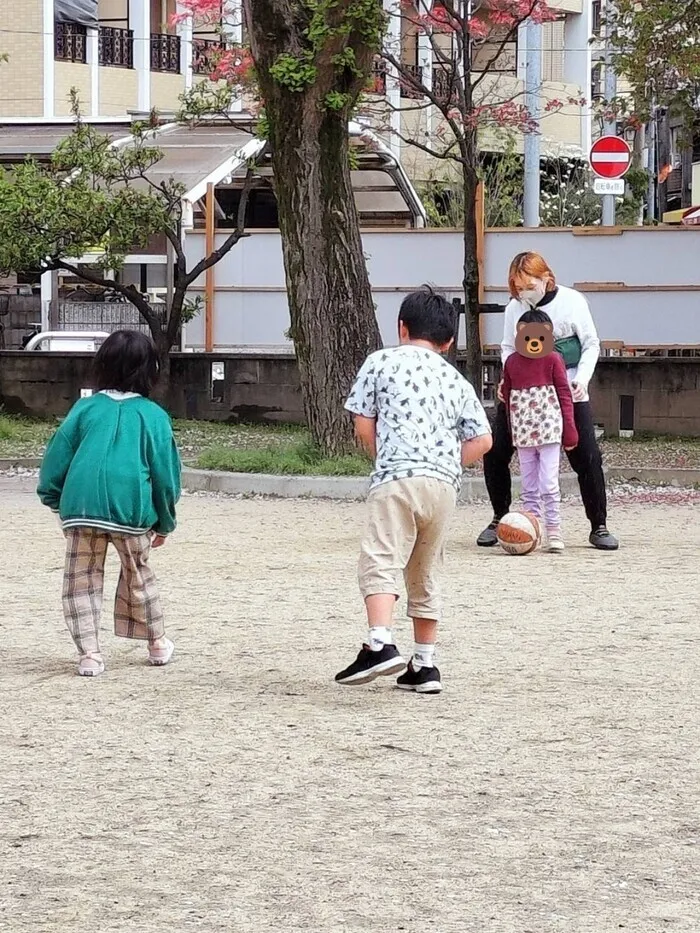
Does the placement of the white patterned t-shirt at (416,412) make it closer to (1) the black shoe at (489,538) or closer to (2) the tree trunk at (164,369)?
(1) the black shoe at (489,538)

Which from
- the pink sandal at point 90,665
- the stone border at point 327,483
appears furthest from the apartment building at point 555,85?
the pink sandal at point 90,665

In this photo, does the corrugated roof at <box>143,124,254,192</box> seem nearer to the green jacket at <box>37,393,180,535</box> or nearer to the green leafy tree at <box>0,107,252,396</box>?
the green leafy tree at <box>0,107,252,396</box>

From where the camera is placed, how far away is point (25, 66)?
3366cm

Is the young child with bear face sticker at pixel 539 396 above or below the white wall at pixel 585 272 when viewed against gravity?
below

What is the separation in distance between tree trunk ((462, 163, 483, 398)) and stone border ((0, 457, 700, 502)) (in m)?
2.58

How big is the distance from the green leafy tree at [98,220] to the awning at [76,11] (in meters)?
14.4

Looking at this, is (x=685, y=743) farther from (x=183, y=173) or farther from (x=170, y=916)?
(x=183, y=173)

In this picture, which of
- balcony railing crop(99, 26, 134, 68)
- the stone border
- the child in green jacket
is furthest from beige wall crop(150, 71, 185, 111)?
the child in green jacket

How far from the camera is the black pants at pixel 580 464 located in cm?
1016

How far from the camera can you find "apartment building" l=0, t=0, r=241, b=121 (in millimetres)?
→ 33594

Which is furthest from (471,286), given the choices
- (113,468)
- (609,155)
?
(113,468)

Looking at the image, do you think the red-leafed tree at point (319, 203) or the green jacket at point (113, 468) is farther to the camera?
the red-leafed tree at point (319, 203)

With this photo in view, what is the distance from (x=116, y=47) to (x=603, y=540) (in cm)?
2756

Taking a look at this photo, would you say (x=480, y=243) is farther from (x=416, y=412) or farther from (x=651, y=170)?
(x=651, y=170)
